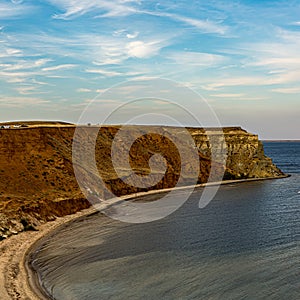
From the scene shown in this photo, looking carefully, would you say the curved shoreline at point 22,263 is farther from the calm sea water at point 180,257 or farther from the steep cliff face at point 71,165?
the steep cliff face at point 71,165

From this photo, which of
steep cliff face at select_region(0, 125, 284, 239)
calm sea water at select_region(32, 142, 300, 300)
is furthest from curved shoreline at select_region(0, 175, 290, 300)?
steep cliff face at select_region(0, 125, 284, 239)

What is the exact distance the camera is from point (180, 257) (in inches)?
1512

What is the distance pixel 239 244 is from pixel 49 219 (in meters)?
27.3

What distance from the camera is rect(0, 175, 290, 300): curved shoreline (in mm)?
31359

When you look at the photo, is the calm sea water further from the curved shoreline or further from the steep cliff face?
the steep cliff face

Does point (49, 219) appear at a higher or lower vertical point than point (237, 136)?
lower

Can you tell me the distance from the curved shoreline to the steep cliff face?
1.92m

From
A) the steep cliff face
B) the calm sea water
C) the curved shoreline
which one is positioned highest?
the steep cliff face

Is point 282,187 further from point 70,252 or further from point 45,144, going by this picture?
point 70,252

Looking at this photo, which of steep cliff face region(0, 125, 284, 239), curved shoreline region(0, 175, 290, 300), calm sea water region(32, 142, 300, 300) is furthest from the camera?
steep cliff face region(0, 125, 284, 239)

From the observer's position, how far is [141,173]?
89938 millimetres

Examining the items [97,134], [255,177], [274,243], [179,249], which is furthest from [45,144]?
[255,177]

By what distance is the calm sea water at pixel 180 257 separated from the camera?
30.5 metres

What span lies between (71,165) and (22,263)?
126ft
